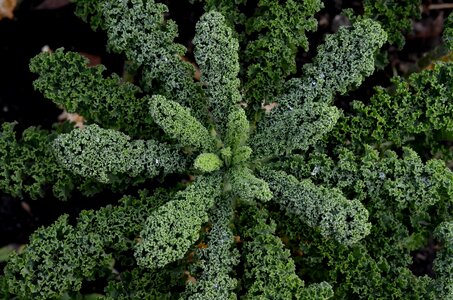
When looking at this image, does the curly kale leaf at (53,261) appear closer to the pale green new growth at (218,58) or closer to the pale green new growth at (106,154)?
the pale green new growth at (106,154)

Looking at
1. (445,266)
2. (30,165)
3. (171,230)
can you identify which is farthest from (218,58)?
(445,266)

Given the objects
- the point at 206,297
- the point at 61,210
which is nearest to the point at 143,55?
the point at 206,297

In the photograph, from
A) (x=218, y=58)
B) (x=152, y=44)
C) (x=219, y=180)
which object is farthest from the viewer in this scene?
Answer: (x=152, y=44)

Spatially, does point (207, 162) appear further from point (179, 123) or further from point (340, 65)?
point (340, 65)

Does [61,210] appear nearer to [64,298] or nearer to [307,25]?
[64,298]

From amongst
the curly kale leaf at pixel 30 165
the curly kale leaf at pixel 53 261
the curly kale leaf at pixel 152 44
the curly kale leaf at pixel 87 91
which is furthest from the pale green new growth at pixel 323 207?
the curly kale leaf at pixel 30 165

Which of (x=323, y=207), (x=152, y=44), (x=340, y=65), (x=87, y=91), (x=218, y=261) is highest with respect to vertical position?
(x=340, y=65)

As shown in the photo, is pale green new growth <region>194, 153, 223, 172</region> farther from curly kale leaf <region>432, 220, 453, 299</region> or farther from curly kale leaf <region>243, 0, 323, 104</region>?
curly kale leaf <region>432, 220, 453, 299</region>
